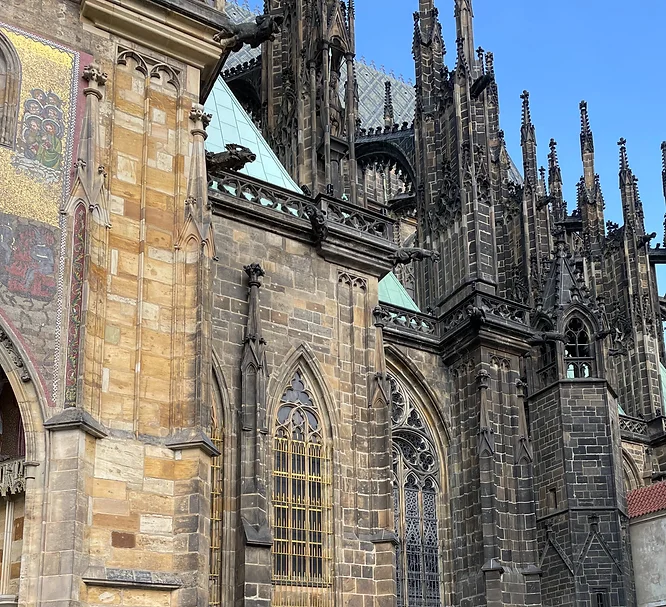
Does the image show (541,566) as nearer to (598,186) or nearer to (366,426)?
(366,426)

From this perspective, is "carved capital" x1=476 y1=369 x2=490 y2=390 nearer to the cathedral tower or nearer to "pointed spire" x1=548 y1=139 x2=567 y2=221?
the cathedral tower

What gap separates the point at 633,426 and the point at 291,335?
604 inches

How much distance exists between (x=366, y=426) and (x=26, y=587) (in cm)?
891

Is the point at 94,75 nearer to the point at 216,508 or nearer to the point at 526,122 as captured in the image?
the point at 216,508

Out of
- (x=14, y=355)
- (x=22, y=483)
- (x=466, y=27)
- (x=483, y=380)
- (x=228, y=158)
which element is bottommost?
(x=22, y=483)

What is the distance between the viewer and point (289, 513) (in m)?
17.1

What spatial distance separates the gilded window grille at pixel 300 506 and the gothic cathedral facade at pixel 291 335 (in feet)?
0.12

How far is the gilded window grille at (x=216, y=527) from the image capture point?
1570 centimetres

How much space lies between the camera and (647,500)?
25047 millimetres

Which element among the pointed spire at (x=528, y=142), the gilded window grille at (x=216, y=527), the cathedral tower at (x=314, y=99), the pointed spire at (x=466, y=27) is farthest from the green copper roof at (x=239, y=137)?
the pointed spire at (x=528, y=142)

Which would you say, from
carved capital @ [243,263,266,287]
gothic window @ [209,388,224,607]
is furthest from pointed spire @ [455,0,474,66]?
gothic window @ [209,388,224,607]

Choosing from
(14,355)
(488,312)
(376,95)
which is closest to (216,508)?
(14,355)

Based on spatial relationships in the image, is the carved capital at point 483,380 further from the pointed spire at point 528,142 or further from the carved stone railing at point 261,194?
the pointed spire at point 528,142

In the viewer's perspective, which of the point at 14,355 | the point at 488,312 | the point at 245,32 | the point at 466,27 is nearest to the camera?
the point at 14,355
